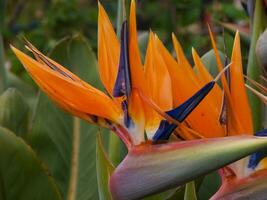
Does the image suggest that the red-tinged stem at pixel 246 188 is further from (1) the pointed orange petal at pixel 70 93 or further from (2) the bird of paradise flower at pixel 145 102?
(1) the pointed orange petal at pixel 70 93

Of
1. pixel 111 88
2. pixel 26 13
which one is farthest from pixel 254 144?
pixel 26 13

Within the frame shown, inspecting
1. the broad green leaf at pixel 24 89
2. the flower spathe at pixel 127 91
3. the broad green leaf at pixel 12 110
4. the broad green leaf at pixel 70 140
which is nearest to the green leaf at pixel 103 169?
the flower spathe at pixel 127 91

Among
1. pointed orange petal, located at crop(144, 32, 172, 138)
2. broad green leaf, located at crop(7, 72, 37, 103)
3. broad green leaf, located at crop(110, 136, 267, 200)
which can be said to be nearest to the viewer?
→ broad green leaf, located at crop(110, 136, 267, 200)

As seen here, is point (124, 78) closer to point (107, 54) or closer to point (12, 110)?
point (107, 54)

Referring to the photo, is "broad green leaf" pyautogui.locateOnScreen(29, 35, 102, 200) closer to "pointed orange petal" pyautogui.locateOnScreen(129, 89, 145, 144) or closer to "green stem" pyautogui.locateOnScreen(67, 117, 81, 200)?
"green stem" pyautogui.locateOnScreen(67, 117, 81, 200)

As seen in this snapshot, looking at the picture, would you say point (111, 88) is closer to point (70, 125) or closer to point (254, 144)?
point (254, 144)

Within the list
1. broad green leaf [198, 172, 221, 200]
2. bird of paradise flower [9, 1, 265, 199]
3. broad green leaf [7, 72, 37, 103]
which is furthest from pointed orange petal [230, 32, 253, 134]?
broad green leaf [7, 72, 37, 103]

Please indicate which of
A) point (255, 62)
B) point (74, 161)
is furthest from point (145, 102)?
point (74, 161)
